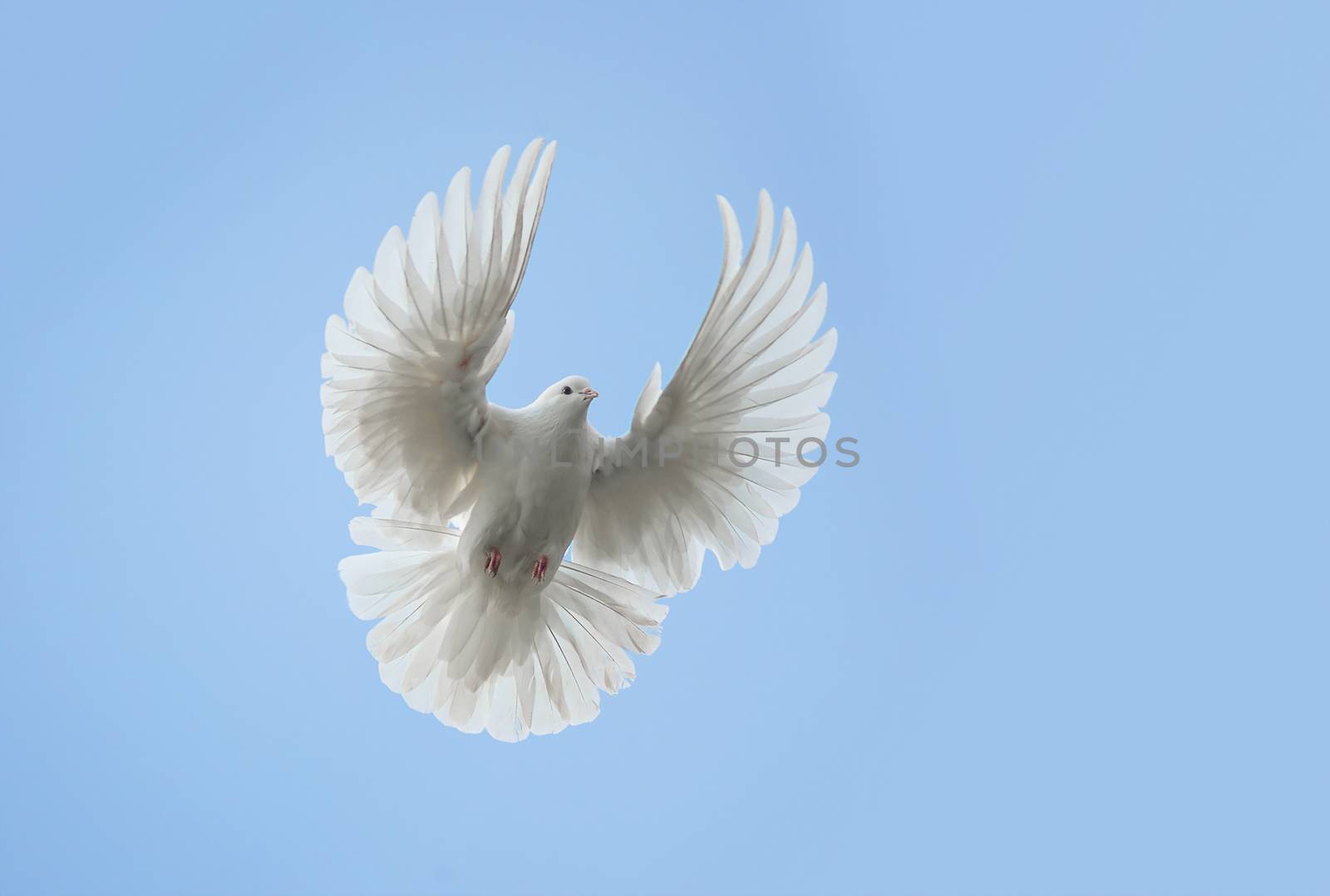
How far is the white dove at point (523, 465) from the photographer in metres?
5.42

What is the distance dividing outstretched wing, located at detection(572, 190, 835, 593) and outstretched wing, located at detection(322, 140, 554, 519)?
887mm

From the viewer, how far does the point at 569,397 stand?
239 inches

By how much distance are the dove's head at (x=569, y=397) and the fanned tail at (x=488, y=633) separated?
35.8 inches

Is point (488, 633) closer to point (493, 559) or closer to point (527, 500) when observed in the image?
point (493, 559)

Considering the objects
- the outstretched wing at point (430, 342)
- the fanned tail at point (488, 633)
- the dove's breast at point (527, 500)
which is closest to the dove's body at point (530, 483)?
the dove's breast at point (527, 500)

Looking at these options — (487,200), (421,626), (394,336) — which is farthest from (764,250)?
(421,626)

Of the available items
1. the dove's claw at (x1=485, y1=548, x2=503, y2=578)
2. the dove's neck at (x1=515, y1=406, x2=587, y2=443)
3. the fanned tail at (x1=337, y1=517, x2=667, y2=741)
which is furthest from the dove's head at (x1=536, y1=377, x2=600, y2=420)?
the fanned tail at (x1=337, y1=517, x2=667, y2=741)

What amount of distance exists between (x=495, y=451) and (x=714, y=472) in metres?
1.25

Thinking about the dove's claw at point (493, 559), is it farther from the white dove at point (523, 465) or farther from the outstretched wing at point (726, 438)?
the outstretched wing at point (726, 438)

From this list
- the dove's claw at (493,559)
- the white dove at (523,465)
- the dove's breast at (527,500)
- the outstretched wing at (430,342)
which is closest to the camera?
the outstretched wing at (430,342)

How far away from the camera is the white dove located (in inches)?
213

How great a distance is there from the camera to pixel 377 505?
6258 mm

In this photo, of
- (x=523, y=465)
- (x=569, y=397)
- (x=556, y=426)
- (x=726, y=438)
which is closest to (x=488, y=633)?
A: (x=523, y=465)

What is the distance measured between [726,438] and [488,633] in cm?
167
